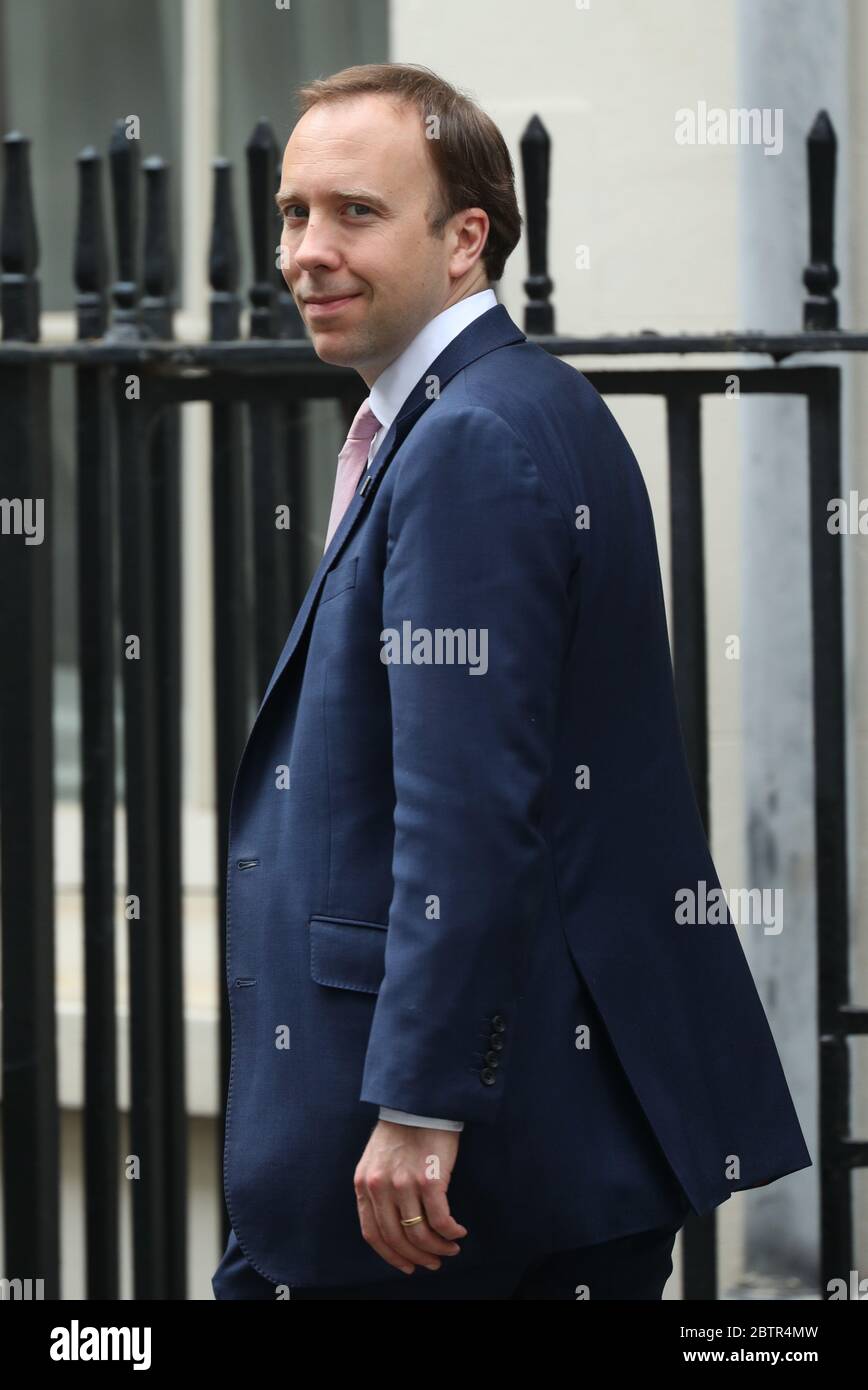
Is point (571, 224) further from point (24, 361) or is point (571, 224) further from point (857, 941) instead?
point (857, 941)

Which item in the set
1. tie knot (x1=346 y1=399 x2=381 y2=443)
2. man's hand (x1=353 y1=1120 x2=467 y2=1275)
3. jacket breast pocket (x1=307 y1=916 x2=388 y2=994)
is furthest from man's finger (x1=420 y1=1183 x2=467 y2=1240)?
tie knot (x1=346 y1=399 x2=381 y2=443)

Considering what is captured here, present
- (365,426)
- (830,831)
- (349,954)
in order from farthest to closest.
Result: (830,831), (365,426), (349,954)

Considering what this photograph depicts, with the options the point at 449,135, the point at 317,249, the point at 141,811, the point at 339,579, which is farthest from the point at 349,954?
the point at 141,811

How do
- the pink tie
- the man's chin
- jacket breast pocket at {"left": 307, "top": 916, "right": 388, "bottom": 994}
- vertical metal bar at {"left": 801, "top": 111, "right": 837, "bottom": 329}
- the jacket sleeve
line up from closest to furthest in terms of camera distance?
the jacket sleeve, jacket breast pocket at {"left": 307, "top": 916, "right": 388, "bottom": 994}, the man's chin, the pink tie, vertical metal bar at {"left": 801, "top": 111, "right": 837, "bottom": 329}

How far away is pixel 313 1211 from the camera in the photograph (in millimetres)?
1893

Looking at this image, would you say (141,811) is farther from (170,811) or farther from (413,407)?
(413,407)

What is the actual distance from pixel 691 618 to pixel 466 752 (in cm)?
134

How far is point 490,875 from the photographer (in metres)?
1.74

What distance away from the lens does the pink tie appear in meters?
2.11

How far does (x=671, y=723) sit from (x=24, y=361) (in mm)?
1509

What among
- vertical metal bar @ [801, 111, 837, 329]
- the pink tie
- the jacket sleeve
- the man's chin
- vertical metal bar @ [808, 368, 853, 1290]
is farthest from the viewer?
vertical metal bar @ [808, 368, 853, 1290]

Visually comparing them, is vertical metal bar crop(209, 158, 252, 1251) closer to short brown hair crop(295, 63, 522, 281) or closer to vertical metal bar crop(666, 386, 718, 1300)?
vertical metal bar crop(666, 386, 718, 1300)

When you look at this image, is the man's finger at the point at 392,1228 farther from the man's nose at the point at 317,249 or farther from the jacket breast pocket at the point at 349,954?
the man's nose at the point at 317,249

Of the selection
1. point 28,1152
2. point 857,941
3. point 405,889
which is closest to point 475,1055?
point 405,889
